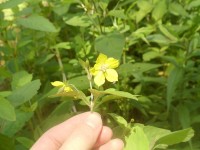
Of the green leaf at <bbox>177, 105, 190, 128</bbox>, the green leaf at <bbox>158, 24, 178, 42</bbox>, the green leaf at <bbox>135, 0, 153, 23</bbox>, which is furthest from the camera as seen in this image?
the green leaf at <bbox>135, 0, 153, 23</bbox>

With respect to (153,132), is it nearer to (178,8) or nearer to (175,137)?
(175,137)

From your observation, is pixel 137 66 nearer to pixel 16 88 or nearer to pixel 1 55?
pixel 16 88

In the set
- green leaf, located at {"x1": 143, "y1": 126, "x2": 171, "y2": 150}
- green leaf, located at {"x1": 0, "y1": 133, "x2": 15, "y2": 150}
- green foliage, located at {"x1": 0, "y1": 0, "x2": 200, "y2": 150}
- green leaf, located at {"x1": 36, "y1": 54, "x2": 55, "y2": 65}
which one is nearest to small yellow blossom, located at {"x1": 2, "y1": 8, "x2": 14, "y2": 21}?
green foliage, located at {"x1": 0, "y1": 0, "x2": 200, "y2": 150}

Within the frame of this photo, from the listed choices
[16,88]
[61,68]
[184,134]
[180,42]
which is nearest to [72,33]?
[61,68]

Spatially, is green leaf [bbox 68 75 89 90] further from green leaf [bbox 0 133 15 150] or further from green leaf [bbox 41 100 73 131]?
green leaf [bbox 0 133 15 150]

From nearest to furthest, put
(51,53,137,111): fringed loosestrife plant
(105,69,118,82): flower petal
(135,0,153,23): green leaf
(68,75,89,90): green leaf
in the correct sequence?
(51,53,137,111): fringed loosestrife plant → (105,69,118,82): flower petal → (68,75,89,90): green leaf → (135,0,153,23): green leaf

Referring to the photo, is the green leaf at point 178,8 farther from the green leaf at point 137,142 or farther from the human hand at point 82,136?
the green leaf at point 137,142
